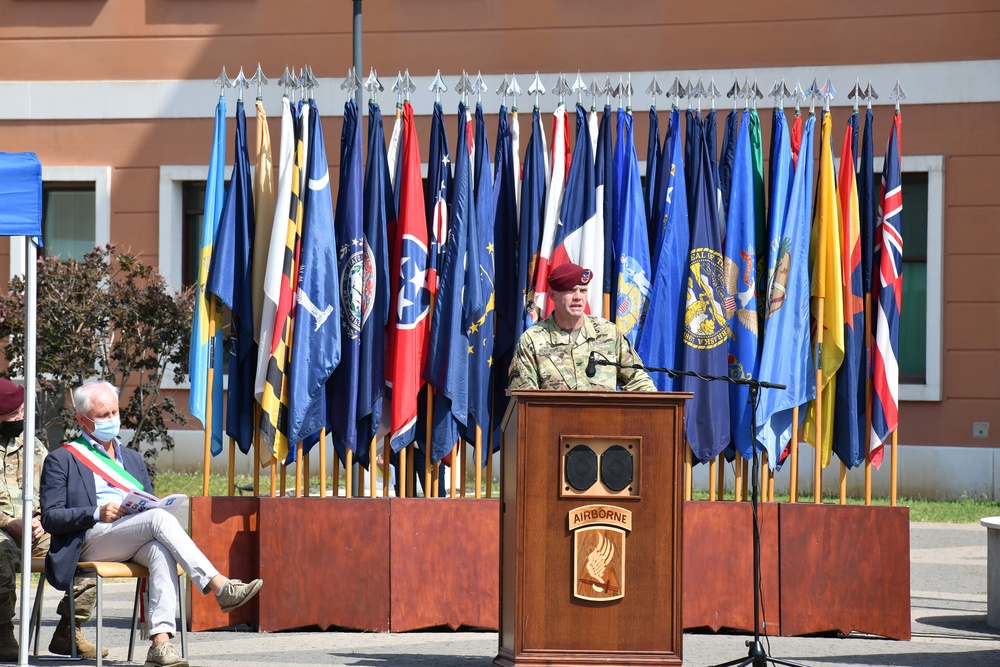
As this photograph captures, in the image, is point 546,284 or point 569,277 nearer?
point 569,277

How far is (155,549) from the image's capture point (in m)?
6.65

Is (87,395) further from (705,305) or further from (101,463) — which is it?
(705,305)

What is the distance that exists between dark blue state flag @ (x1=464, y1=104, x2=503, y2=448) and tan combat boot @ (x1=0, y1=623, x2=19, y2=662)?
8.57 ft

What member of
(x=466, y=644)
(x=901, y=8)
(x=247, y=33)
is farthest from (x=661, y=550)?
(x=247, y=33)

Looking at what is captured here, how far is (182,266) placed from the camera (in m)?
15.5

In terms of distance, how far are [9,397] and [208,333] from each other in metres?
1.22

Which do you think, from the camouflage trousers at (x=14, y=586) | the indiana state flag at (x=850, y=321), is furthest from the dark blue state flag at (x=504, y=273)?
the camouflage trousers at (x=14, y=586)

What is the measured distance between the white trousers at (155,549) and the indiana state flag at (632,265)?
266 centimetres

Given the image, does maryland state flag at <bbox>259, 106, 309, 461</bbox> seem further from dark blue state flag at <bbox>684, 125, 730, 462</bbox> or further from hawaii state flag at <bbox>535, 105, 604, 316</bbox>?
dark blue state flag at <bbox>684, 125, 730, 462</bbox>

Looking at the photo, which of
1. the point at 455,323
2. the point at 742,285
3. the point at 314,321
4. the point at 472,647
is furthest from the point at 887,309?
the point at 314,321

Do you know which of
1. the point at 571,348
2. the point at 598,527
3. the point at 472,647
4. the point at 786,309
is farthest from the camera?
the point at 786,309

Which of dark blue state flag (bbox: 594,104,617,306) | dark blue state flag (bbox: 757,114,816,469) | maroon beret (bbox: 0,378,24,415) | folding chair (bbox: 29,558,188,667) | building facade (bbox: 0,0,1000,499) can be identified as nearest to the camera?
folding chair (bbox: 29,558,188,667)

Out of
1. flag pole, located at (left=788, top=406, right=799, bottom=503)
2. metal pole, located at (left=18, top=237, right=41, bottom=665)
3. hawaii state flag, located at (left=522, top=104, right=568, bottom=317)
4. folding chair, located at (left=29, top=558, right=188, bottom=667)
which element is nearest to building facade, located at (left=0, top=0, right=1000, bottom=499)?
hawaii state flag, located at (left=522, top=104, right=568, bottom=317)

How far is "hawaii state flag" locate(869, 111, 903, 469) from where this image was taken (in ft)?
26.0
